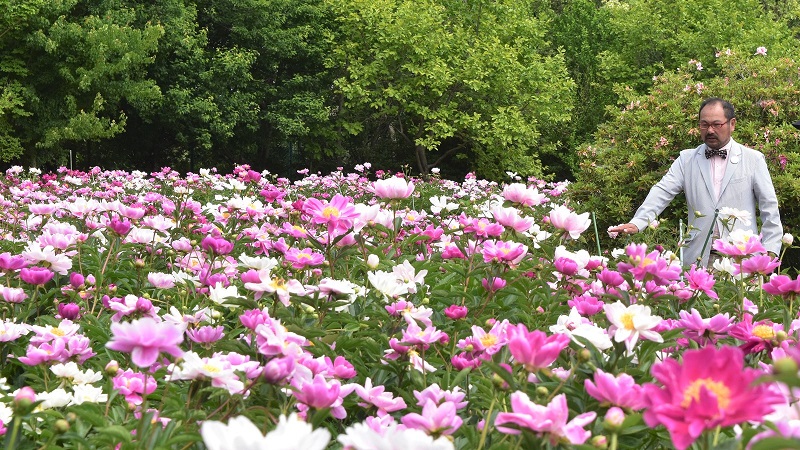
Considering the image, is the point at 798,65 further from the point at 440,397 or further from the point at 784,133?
the point at 440,397

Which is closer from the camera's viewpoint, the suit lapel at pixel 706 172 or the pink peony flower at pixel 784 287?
the pink peony flower at pixel 784 287

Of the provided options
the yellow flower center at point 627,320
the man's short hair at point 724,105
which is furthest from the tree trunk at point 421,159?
the yellow flower center at point 627,320

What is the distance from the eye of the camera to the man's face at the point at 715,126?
4.50m

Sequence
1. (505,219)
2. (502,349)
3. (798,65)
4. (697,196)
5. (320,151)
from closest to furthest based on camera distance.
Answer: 1. (502,349)
2. (505,219)
3. (697,196)
4. (798,65)
5. (320,151)

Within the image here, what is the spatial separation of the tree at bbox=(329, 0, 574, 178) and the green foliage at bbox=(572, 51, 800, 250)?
11644 mm

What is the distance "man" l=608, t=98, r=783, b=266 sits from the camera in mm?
4488

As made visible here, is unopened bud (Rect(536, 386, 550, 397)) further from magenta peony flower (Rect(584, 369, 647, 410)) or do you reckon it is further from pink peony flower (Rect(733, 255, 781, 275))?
pink peony flower (Rect(733, 255, 781, 275))

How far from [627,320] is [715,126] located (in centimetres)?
370

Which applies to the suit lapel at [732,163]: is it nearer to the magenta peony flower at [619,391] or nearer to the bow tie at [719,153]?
the bow tie at [719,153]

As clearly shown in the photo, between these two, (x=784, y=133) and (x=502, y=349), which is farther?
(x=784, y=133)

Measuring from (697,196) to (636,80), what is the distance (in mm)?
18577

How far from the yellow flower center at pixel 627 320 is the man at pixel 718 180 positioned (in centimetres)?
324

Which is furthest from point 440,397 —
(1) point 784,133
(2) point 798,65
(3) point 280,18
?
(3) point 280,18

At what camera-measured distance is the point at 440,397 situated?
1.20m
